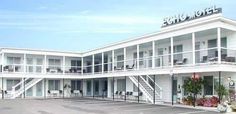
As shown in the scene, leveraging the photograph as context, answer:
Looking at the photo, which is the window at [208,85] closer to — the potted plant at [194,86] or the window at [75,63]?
the potted plant at [194,86]

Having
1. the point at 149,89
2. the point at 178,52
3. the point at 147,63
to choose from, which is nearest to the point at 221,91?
the point at 178,52

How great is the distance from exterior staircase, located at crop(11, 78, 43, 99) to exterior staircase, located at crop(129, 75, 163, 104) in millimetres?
12619

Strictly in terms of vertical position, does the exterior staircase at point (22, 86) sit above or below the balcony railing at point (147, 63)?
below

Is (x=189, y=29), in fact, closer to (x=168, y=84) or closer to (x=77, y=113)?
(x=168, y=84)

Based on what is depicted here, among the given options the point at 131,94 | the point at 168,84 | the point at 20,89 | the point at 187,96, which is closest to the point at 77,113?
the point at 187,96

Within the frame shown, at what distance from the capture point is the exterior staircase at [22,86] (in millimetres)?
36444

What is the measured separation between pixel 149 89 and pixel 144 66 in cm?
386

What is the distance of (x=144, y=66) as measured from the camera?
3275 centimetres

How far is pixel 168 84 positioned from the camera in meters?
29.5

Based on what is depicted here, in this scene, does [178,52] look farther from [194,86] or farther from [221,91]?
[221,91]

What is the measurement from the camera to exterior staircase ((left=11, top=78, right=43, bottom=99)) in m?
36.4

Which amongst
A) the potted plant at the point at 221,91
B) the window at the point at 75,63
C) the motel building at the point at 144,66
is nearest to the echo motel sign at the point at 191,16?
the motel building at the point at 144,66

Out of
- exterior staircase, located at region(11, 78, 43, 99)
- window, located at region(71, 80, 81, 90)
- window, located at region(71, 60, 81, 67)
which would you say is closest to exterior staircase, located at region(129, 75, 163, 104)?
exterior staircase, located at region(11, 78, 43, 99)

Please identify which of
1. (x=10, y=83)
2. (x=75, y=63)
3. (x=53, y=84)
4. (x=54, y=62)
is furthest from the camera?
(x=75, y=63)
